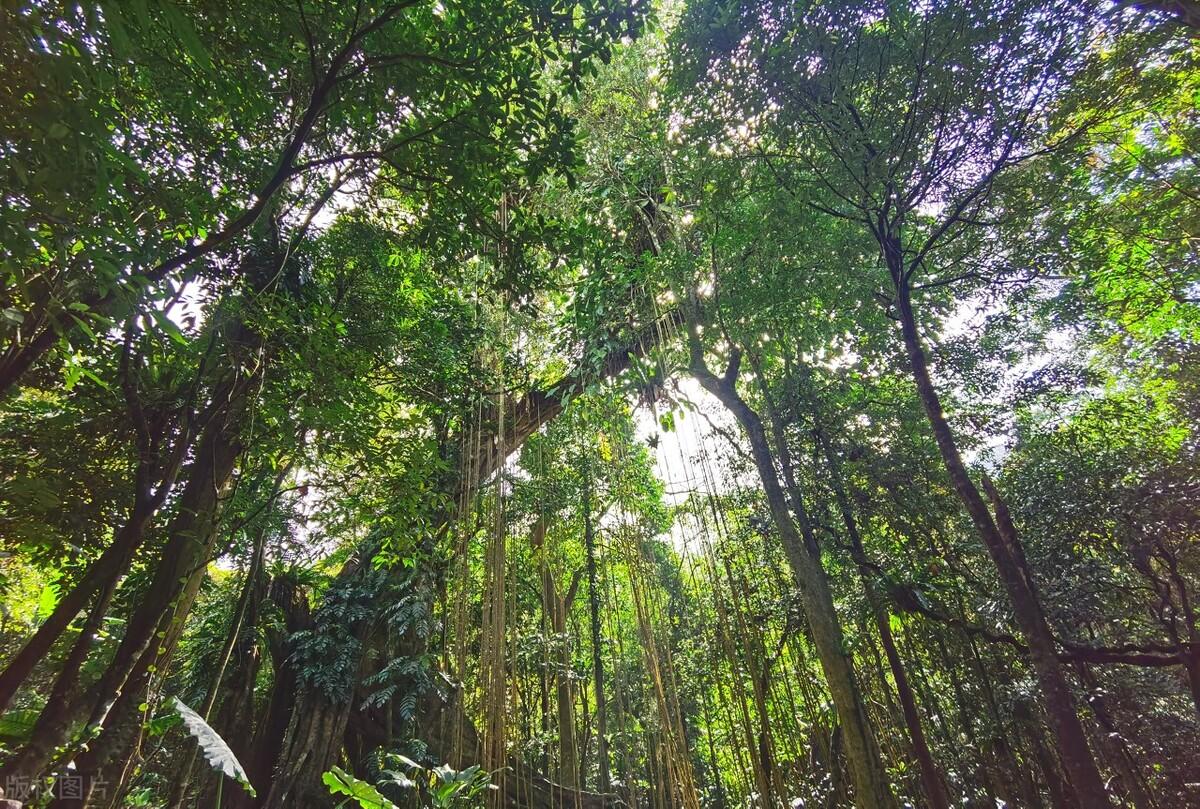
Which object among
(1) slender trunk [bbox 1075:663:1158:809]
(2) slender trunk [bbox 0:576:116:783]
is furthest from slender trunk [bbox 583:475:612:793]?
(1) slender trunk [bbox 1075:663:1158:809]

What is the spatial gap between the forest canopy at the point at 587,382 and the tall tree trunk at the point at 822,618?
0.02 meters

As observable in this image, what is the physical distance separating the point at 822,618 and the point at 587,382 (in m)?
2.20

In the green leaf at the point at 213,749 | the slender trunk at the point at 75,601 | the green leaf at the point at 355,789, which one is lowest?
the green leaf at the point at 355,789

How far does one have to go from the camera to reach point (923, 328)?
13.7 feet

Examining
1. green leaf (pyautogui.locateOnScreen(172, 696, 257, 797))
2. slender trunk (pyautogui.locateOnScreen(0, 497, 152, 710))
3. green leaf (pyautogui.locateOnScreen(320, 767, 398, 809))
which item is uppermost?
slender trunk (pyautogui.locateOnScreen(0, 497, 152, 710))

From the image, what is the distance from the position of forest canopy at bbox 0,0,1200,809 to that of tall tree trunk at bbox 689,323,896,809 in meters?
0.02

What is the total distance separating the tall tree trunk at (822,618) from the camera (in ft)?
8.74

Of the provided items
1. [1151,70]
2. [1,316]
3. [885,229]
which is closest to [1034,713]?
[885,229]

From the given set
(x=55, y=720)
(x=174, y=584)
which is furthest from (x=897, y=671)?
(x=55, y=720)

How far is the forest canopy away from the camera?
5.47 feet

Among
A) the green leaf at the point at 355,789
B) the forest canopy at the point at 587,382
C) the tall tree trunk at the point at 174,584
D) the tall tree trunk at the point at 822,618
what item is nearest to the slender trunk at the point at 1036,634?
the forest canopy at the point at 587,382

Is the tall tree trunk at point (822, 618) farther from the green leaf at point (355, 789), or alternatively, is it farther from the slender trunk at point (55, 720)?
the slender trunk at point (55, 720)

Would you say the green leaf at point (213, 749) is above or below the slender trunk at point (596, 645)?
Answer: below

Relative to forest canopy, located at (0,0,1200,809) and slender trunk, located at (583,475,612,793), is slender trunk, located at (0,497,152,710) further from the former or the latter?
slender trunk, located at (583,475,612,793)
